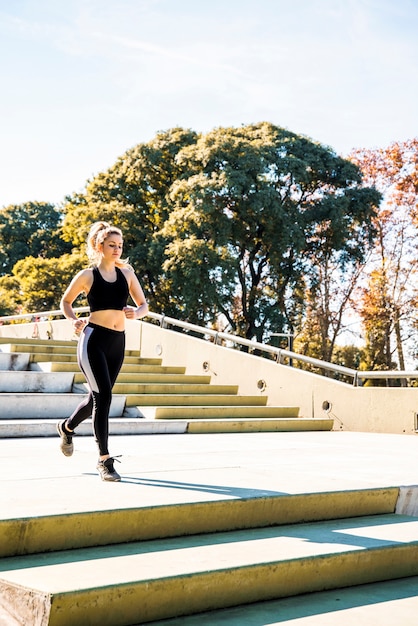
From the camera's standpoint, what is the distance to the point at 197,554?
3760 mm

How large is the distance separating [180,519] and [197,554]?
426 mm

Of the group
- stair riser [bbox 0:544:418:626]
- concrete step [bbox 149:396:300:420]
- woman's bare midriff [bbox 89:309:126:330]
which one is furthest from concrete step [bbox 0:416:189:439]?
stair riser [bbox 0:544:418:626]

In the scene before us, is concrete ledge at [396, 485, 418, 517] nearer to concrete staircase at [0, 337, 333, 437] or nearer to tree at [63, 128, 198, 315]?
concrete staircase at [0, 337, 333, 437]

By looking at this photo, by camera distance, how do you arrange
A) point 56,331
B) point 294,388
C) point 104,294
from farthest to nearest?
point 56,331
point 294,388
point 104,294

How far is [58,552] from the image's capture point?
12.1 ft

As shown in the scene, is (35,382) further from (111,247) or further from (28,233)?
(28,233)

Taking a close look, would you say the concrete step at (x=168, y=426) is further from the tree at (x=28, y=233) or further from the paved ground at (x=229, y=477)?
the tree at (x=28, y=233)

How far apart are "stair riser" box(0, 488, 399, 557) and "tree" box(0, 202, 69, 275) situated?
45797mm

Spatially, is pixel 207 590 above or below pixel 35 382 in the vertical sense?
below

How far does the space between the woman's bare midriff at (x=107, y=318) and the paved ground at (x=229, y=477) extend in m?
1.07

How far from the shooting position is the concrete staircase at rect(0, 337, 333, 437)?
30.5 feet

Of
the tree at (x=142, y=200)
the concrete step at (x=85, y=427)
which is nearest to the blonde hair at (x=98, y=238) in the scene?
the concrete step at (x=85, y=427)

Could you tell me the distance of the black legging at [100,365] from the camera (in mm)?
5168

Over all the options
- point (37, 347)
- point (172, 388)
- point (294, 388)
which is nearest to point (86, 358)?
point (172, 388)
